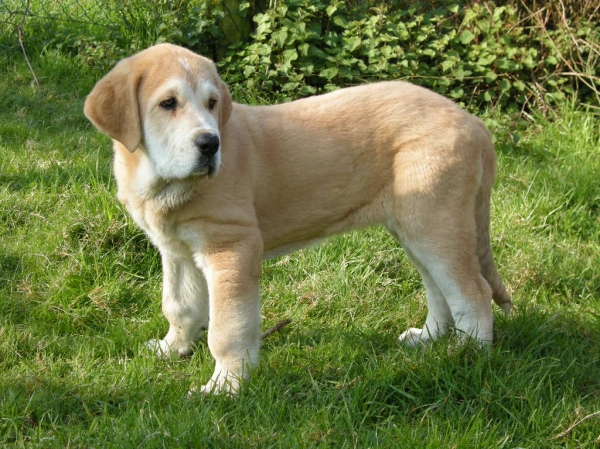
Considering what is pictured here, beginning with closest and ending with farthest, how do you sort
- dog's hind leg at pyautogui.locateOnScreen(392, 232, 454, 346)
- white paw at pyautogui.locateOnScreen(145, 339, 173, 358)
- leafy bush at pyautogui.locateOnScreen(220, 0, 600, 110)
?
white paw at pyautogui.locateOnScreen(145, 339, 173, 358)
dog's hind leg at pyautogui.locateOnScreen(392, 232, 454, 346)
leafy bush at pyautogui.locateOnScreen(220, 0, 600, 110)

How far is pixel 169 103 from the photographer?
3.72m

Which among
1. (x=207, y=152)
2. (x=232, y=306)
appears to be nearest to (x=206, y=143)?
(x=207, y=152)

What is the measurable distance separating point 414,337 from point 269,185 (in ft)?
3.85

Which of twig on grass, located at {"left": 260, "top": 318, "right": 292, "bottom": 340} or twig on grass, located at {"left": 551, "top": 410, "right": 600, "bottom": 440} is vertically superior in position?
twig on grass, located at {"left": 551, "top": 410, "right": 600, "bottom": 440}

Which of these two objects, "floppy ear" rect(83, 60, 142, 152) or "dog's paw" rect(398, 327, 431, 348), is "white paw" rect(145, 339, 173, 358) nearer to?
"floppy ear" rect(83, 60, 142, 152)

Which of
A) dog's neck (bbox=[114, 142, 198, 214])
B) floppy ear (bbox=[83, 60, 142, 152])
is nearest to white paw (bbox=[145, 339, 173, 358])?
dog's neck (bbox=[114, 142, 198, 214])

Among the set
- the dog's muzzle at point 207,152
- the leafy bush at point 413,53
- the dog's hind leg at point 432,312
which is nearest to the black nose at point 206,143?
the dog's muzzle at point 207,152

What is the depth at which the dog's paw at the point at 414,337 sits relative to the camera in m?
4.28

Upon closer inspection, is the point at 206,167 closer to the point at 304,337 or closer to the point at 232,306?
the point at 232,306

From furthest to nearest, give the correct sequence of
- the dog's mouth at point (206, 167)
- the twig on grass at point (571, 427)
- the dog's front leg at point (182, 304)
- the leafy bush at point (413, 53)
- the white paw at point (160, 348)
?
the leafy bush at point (413, 53)
the dog's front leg at point (182, 304)
the white paw at point (160, 348)
the dog's mouth at point (206, 167)
the twig on grass at point (571, 427)

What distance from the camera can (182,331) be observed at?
4.36m

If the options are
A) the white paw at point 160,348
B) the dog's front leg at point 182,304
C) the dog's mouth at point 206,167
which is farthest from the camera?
the dog's front leg at point 182,304

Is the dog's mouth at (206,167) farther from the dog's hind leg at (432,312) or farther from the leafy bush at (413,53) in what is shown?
the leafy bush at (413,53)

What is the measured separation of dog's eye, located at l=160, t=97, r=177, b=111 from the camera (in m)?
3.71
